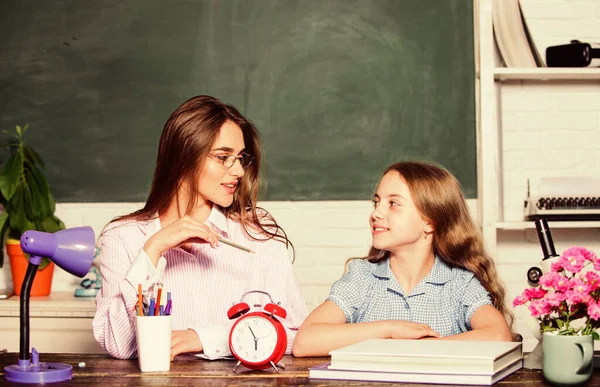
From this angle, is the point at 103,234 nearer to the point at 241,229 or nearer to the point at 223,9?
the point at 241,229

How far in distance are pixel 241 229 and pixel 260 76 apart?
1271 mm

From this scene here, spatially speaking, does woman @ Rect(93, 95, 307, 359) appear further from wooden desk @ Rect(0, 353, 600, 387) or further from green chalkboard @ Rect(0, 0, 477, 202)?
green chalkboard @ Rect(0, 0, 477, 202)

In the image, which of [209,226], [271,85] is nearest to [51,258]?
[209,226]

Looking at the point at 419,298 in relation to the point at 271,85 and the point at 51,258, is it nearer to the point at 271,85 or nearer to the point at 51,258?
the point at 51,258

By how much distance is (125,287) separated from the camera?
1.90 m

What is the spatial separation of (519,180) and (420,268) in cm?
139

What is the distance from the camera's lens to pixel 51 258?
1.55 m

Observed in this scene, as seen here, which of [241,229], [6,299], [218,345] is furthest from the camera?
[6,299]

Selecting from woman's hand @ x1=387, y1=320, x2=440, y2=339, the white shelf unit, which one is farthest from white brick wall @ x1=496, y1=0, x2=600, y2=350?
woman's hand @ x1=387, y1=320, x2=440, y2=339

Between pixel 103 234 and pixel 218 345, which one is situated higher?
pixel 103 234

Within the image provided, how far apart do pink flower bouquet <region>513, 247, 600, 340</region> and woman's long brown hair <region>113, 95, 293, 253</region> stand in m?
0.94

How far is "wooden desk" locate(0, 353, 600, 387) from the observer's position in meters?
1.47

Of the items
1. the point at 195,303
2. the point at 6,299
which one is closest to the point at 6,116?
the point at 6,299

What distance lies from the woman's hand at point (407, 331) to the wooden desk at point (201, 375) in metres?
0.17
